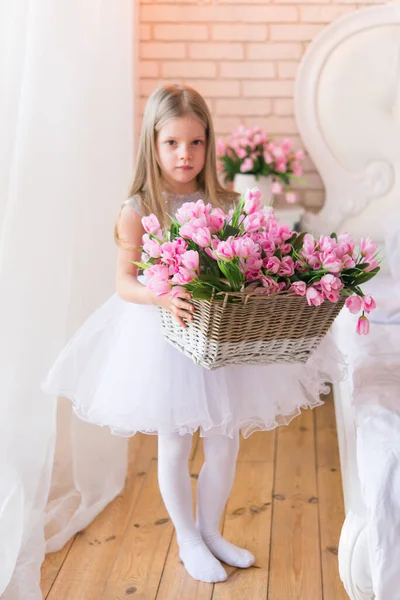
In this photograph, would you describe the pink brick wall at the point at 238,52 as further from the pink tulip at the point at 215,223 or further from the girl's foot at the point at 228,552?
the pink tulip at the point at 215,223

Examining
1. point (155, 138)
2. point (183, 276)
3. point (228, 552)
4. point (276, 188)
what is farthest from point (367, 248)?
point (276, 188)

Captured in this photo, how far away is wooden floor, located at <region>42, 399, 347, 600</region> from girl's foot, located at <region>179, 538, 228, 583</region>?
2 centimetres

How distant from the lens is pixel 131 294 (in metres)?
2.01

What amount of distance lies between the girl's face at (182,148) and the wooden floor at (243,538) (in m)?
1.01

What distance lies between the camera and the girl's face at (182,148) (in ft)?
6.73

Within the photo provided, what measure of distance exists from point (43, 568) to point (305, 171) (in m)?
2.05

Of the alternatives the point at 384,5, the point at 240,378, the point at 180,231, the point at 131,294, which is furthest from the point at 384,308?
the point at 384,5

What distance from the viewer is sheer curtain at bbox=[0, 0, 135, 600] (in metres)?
1.97

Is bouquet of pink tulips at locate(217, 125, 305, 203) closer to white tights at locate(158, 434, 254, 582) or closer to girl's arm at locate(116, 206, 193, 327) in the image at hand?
girl's arm at locate(116, 206, 193, 327)

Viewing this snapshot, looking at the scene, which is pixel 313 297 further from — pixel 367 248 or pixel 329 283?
pixel 367 248

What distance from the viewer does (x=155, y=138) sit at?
209 cm

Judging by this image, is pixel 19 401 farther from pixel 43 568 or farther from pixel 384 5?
pixel 384 5

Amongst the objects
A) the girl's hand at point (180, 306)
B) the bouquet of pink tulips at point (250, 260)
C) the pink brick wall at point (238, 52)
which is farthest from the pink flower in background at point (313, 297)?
the pink brick wall at point (238, 52)

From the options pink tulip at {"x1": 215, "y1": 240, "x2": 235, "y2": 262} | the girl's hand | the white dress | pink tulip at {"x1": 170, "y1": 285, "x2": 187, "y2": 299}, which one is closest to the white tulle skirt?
the white dress
